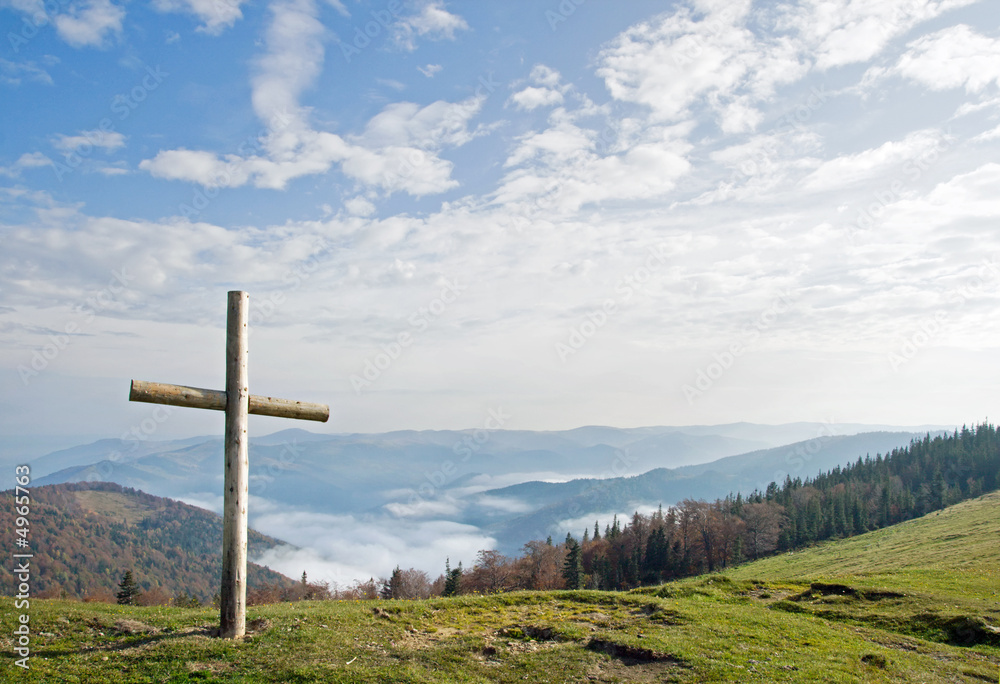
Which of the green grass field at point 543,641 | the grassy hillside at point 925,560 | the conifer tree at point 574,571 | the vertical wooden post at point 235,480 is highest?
the vertical wooden post at point 235,480

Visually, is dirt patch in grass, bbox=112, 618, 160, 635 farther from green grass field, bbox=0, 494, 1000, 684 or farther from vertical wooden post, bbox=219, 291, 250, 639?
vertical wooden post, bbox=219, 291, 250, 639

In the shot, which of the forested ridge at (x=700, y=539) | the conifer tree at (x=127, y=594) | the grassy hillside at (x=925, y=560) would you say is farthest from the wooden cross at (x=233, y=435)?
the forested ridge at (x=700, y=539)

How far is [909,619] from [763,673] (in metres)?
10.6

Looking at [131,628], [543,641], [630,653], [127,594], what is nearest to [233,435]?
[131,628]

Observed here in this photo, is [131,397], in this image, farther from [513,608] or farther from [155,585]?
[155,585]

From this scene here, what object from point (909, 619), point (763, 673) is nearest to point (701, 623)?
point (763, 673)

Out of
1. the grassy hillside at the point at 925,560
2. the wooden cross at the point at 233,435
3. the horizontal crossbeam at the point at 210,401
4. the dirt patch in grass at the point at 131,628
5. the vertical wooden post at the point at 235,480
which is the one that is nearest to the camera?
the horizontal crossbeam at the point at 210,401

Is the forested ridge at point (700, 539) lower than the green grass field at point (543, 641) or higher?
lower

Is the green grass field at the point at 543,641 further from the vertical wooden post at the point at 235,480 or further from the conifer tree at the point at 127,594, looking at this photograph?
the conifer tree at the point at 127,594

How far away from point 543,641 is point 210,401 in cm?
1098

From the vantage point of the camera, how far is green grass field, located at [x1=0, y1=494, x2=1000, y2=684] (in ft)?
36.8

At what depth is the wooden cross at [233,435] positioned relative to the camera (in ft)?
40.7

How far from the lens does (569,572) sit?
76875 mm

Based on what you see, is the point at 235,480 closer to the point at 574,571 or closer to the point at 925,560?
the point at 925,560
